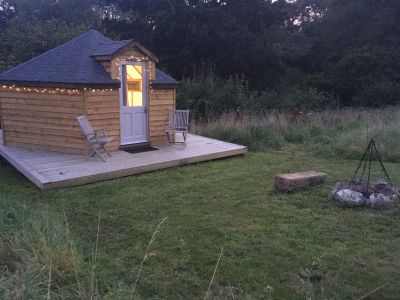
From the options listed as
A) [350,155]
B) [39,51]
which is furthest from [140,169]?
[39,51]

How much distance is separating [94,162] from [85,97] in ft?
4.17

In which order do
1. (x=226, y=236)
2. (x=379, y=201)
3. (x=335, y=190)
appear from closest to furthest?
(x=226, y=236) < (x=379, y=201) < (x=335, y=190)

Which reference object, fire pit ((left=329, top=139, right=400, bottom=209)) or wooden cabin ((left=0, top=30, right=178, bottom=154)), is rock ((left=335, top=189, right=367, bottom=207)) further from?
wooden cabin ((left=0, top=30, right=178, bottom=154))

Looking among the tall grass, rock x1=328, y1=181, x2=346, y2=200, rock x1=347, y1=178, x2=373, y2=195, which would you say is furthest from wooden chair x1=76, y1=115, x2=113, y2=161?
rock x1=347, y1=178, x2=373, y2=195

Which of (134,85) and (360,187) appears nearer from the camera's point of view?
(360,187)

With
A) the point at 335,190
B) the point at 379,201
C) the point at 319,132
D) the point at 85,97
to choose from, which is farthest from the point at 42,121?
the point at 319,132

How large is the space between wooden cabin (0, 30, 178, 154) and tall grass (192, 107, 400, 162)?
7.63ft

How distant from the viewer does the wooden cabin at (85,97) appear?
25.1 ft

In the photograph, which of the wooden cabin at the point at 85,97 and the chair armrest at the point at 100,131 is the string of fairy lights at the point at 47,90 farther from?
the chair armrest at the point at 100,131

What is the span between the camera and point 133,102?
28.1 feet

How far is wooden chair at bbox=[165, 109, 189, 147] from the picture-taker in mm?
8680

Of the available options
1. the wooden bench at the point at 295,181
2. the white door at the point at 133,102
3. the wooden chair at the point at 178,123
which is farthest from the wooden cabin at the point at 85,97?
the wooden bench at the point at 295,181

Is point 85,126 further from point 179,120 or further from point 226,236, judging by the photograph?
point 226,236

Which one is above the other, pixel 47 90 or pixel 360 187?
pixel 47 90
